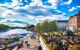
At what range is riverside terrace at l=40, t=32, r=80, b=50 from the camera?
207 inches

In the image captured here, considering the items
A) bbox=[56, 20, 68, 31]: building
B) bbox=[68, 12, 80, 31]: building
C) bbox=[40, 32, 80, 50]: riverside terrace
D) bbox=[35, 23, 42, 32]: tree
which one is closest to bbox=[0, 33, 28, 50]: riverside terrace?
bbox=[35, 23, 42, 32]: tree

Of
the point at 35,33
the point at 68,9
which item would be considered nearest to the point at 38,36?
the point at 35,33

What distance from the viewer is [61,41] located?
539 cm

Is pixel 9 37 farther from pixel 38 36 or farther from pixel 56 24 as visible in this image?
pixel 56 24

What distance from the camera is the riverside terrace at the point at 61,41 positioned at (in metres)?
5.25

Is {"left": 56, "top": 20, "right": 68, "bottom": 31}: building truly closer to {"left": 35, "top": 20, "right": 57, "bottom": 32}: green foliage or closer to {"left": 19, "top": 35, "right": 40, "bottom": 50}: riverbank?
{"left": 35, "top": 20, "right": 57, "bottom": 32}: green foliage

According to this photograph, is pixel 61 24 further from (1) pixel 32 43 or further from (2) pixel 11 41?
(2) pixel 11 41

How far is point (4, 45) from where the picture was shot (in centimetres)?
516

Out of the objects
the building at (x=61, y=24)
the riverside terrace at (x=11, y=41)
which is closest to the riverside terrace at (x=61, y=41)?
the building at (x=61, y=24)

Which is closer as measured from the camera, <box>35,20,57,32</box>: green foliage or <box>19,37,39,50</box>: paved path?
<box>19,37,39,50</box>: paved path

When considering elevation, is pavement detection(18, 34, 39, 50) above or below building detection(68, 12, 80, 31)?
below

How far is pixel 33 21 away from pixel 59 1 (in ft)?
2.72

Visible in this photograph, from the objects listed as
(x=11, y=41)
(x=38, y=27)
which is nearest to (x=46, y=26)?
(x=38, y=27)

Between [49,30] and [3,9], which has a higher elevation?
[3,9]
